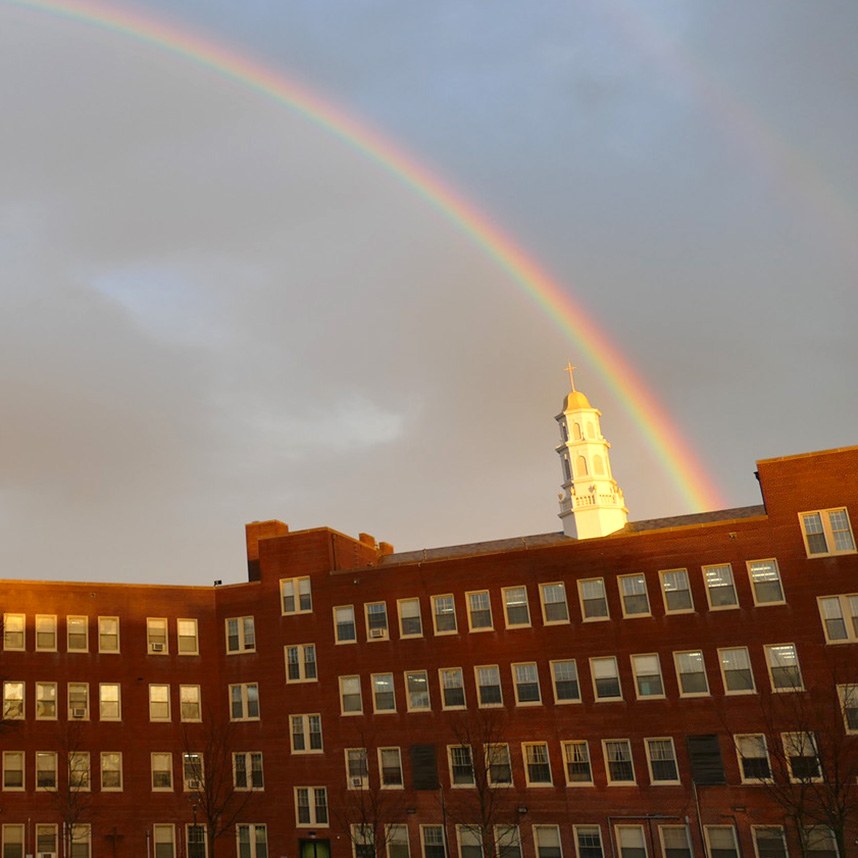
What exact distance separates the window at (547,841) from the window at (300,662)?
13.9 meters

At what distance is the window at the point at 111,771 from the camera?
51.8 metres

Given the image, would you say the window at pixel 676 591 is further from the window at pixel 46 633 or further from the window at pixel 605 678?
the window at pixel 46 633

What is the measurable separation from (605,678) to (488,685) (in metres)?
5.87

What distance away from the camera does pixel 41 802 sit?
166 ft

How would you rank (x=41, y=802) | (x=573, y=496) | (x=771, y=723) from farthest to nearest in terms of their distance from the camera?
(x=573, y=496) < (x=41, y=802) < (x=771, y=723)

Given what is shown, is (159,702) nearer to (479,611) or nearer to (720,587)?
(479,611)

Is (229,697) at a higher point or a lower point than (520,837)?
higher

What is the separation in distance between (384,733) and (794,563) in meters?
21.6

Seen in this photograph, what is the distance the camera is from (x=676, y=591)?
156ft

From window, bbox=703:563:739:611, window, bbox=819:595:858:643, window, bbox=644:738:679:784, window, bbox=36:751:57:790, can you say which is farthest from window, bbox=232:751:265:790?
→ window, bbox=819:595:858:643

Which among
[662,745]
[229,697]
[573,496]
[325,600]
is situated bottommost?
[662,745]

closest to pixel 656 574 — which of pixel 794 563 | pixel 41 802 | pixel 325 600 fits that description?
pixel 794 563

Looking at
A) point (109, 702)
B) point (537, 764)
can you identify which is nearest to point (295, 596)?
point (109, 702)

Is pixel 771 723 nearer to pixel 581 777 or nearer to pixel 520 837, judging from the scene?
pixel 581 777
